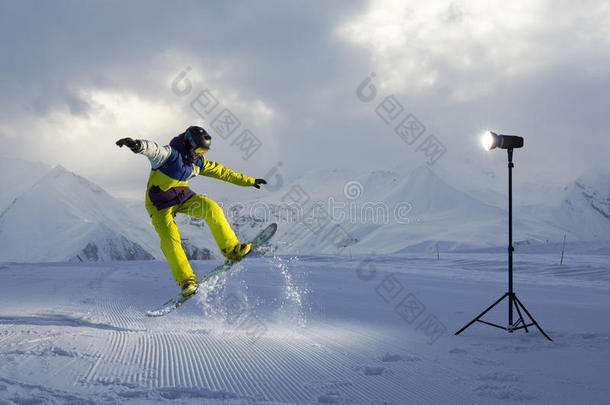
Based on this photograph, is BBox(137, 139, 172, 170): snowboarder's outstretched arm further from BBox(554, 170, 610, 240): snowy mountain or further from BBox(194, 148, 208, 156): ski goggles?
BBox(554, 170, 610, 240): snowy mountain

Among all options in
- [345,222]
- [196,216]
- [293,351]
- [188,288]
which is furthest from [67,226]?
[345,222]

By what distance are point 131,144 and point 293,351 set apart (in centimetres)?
269

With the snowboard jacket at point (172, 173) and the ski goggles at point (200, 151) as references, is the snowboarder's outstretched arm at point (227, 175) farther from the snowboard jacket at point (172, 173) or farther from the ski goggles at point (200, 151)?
the ski goggles at point (200, 151)

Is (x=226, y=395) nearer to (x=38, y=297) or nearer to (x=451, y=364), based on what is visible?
(x=451, y=364)

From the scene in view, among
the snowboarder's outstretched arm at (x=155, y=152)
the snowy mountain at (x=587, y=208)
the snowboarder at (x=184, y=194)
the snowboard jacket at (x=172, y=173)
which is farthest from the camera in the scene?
the snowy mountain at (x=587, y=208)

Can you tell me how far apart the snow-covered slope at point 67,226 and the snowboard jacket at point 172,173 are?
29.8 meters

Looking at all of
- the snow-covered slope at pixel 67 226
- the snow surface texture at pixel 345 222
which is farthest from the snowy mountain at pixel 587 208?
the snow-covered slope at pixel 67 226

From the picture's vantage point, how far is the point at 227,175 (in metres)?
5.62

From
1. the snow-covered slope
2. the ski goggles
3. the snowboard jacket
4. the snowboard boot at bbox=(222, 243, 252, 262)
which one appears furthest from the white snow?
the snow-covered slope

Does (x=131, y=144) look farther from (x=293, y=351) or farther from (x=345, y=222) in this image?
(x=345, y=222)

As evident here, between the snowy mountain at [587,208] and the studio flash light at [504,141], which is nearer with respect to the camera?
the studio flash light at [504,141]

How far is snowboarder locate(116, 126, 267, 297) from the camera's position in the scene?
4.95 m

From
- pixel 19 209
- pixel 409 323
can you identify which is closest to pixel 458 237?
pixel 19 209

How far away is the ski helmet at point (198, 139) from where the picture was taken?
4.96 m
